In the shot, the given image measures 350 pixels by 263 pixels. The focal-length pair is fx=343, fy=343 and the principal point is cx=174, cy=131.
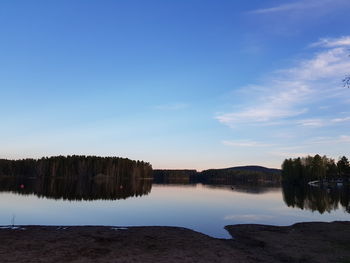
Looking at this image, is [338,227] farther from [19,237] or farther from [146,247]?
[19,237]

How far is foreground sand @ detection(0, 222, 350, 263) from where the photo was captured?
20.9m

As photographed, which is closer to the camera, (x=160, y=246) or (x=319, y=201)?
(x=160, y=246)

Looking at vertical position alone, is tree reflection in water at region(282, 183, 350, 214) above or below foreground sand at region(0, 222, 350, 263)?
below

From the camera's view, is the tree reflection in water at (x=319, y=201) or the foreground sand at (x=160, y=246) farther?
the tree reflection in water at (x=319, y=201)

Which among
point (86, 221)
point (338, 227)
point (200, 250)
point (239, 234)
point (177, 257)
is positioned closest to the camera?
point (177, 257)

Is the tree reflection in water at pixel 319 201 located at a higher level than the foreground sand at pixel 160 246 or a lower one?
lower

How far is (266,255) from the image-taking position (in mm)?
24297

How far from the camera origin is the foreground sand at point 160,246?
20.9 metres

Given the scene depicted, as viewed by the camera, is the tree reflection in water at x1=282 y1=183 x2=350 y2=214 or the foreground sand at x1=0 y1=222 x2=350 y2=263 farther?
the tree reflection in water at x1=282 y1=183 x2=350 y2=214

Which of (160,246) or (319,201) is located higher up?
(160,246)

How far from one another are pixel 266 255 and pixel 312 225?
1848 cm

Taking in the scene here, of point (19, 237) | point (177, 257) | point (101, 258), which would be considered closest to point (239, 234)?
point (177, 257)

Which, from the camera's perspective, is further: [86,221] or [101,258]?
[86,221]

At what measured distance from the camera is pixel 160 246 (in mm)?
24719
